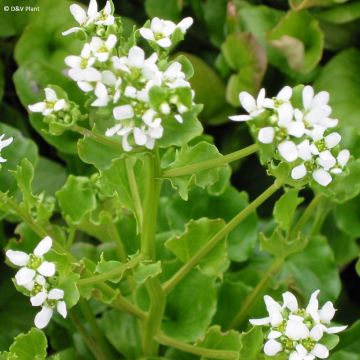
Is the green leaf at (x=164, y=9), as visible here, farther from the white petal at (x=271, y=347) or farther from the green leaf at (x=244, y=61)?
the white petal at (x=271, y=347)

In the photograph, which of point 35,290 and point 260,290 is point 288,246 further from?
point 35,290

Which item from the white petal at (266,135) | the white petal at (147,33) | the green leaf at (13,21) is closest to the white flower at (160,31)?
the white petal at (147,33)

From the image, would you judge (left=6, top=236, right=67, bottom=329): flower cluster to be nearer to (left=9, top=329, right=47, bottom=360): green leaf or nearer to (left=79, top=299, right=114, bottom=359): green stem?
(left=9, top=329, right=47, bottom=360): green leaf

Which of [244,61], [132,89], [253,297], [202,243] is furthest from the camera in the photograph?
[244,61]

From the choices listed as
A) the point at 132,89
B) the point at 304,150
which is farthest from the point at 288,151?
the point at 132,89

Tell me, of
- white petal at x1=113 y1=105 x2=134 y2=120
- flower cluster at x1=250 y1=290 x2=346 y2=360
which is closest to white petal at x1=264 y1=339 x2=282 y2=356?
flower cluster at x1=250 y1=290 x2=346 y2=360

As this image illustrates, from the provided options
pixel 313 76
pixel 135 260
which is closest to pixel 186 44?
pixel 313 76

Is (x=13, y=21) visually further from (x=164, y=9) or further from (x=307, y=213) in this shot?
(x=307, y=213)
